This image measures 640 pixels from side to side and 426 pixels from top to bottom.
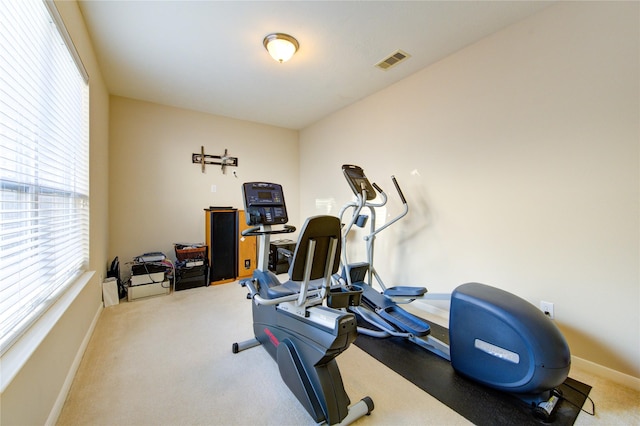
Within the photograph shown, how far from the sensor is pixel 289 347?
1.61 metres

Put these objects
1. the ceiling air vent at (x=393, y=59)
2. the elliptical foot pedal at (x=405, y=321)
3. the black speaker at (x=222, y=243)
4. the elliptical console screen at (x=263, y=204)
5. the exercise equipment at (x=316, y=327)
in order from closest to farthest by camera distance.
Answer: the exercise equipment at (x=316, y=327) → the elliptical console screen at (x=263, y=204) → the elliptical foot pedal at (x=405, y=321) → the ceiling air vent at (x=393, y=59) → the black speaker at (x=222, y=243)

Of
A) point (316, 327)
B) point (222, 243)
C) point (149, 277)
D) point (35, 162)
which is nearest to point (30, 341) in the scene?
point (35, 162)

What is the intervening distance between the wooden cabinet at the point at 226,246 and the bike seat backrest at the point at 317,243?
8.62ft

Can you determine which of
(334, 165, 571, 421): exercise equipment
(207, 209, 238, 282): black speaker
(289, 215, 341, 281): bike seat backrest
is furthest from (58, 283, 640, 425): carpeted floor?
(207, 209, 238, 282): black speaker

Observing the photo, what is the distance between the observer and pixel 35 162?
1439 mm

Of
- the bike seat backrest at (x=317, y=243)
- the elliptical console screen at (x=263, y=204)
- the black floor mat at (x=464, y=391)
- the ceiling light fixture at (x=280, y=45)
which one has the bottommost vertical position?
the black floor mat at (x=464, y=391)

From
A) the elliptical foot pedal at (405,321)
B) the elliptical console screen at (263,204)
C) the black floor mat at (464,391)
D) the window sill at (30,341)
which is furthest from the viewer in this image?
the elliptical foot pedal at (405,321)

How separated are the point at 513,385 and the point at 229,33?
3365 mm

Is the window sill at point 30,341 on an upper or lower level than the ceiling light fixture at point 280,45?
lower

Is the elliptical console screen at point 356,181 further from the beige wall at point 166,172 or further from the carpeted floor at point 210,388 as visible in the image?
the beige wall at point 166,172

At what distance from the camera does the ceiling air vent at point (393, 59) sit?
2654mm

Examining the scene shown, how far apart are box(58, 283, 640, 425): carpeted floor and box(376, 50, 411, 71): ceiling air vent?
2.86 meters

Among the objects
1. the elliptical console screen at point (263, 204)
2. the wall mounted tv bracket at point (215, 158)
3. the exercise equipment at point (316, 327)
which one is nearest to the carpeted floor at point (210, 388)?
the exercise equipment at point (316, 327)

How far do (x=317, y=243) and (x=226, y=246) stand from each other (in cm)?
290
